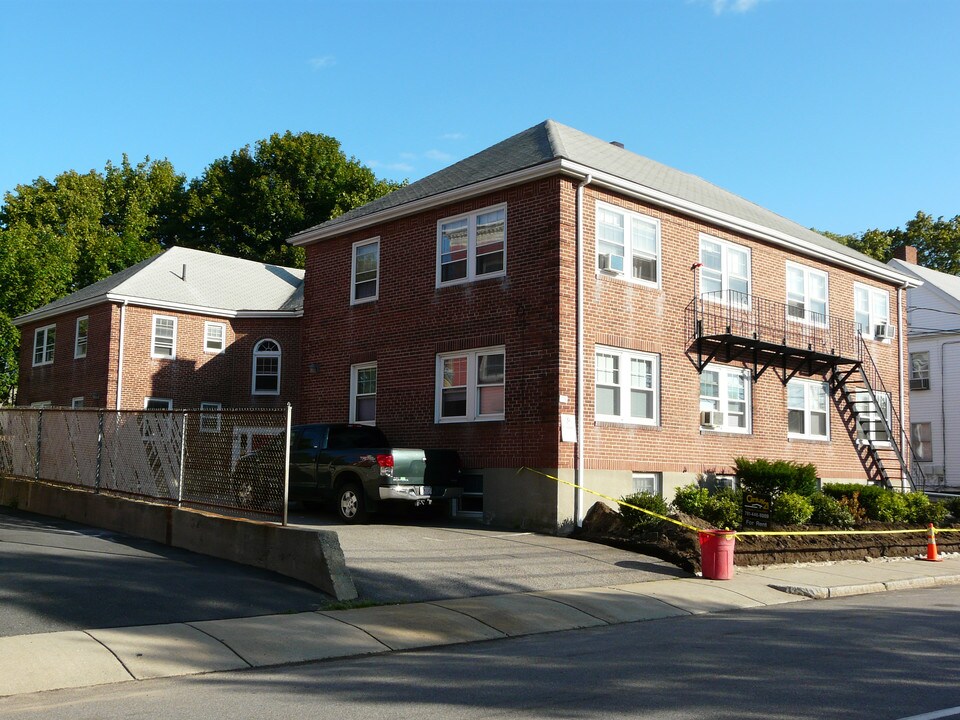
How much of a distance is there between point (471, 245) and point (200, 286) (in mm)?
17441

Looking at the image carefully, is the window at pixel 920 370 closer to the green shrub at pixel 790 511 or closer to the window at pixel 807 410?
the window at pixel 807 410

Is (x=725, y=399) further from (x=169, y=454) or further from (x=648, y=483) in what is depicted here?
(x=169, y=454)

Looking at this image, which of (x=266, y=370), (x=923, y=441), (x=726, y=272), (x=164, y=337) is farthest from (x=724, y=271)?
(x=923, y=441)

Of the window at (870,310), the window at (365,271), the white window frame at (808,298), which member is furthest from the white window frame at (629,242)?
the window at (870,310)

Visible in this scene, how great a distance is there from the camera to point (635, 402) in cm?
1881

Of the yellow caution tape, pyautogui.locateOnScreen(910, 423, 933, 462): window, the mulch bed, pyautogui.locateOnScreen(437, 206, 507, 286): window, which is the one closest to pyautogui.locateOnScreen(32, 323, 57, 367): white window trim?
pyautogui.locateOnScreen(437, 206, 507, 286): window

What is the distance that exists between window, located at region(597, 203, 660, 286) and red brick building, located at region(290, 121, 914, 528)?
0.13 feet

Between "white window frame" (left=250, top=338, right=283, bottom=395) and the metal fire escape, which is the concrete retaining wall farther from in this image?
"white window frame" (left=250, top=338, right=283, bottom=395)

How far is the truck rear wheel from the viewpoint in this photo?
16.3 m

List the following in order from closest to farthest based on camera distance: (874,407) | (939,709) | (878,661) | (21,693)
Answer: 1. (939,709)
2. (21,693)
3. (878,661)
4. (874,407)

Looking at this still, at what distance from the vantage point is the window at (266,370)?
33062mm

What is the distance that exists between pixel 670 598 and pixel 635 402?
697cm

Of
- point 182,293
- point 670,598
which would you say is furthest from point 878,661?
point 182,293

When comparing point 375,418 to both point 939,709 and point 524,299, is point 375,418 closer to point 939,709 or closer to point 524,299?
point 524,299
